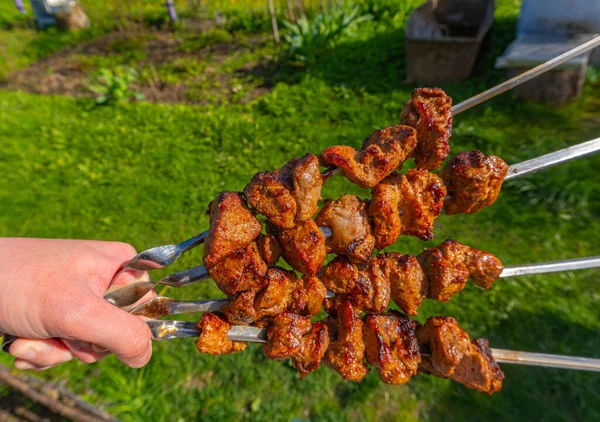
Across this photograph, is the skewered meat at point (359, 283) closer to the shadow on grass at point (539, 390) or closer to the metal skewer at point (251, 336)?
the metal skewer at point (251, 336)

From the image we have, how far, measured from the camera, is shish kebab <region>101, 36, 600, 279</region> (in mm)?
1823

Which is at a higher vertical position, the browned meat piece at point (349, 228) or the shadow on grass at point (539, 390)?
the browned meat piece at point (349, 228)

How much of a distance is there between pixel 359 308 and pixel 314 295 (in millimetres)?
281

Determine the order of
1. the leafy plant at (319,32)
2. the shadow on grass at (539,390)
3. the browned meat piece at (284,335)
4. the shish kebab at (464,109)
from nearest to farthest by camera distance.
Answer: the shish kebab at (464,109) < the browned meat piece at (284,335) < the shadow on grass at (539,390) < the leafy plant at (319,32)

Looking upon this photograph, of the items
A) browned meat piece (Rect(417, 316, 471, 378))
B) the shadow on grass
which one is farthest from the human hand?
the shadow on grass

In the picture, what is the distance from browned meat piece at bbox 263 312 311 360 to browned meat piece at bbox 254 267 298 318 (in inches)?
2.2

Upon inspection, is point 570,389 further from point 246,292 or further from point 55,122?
point 55,122

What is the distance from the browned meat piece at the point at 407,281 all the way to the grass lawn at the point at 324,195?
1722 mm

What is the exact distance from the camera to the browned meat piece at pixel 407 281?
221cm

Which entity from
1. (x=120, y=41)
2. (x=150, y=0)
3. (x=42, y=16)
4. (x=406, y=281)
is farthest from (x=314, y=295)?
(x=42, y=16)

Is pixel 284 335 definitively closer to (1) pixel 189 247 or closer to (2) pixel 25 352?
(1) pixel 189 247

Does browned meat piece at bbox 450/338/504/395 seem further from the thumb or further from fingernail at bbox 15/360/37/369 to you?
fingernail at bbox 15/360/37/369

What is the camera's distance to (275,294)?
80.1 inches

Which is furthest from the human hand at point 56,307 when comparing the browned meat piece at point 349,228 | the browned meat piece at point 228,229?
the browned meat piece at point 349,228
